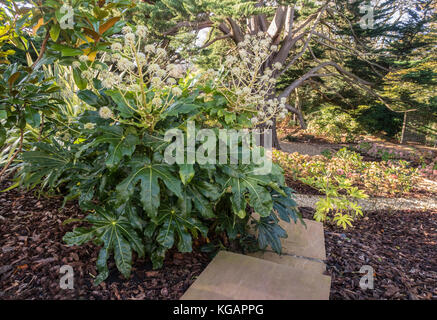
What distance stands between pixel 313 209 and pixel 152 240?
199cm

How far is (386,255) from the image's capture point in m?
2.02

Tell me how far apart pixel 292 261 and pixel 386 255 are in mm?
908

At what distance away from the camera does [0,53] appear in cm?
167

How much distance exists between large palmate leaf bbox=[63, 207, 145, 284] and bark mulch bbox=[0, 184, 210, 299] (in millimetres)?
99

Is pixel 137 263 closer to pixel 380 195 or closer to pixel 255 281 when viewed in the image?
pixel 255 281

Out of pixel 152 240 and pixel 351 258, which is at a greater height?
pixel 152 240

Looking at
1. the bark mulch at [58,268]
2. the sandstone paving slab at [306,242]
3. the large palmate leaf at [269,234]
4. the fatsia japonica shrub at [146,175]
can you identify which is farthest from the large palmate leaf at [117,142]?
the sandstone paving slab at [306,242]

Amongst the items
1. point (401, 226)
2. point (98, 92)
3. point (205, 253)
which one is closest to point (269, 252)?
point (205, 253)

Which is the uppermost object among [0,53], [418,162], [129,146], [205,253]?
[0,53]

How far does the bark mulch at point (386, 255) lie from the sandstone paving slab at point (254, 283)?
0.79 ft

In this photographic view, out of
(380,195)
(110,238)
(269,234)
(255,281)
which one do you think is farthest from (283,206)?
(380,195)

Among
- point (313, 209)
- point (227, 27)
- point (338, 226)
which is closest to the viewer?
point (338, 226)

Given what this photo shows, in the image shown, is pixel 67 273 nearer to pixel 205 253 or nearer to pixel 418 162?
pixel 205 253

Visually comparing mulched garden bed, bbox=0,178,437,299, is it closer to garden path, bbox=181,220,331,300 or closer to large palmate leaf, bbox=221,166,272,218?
garden path, bbox=181,220,331,300
